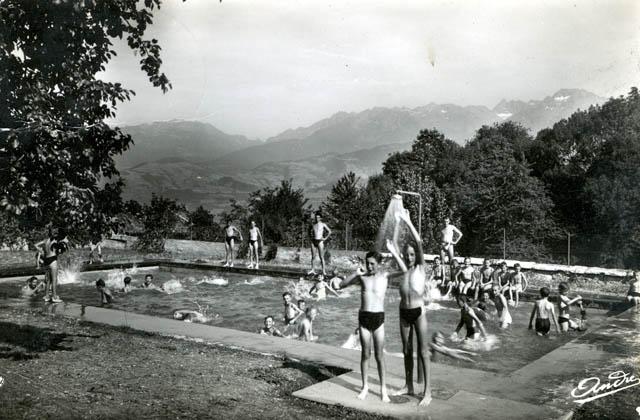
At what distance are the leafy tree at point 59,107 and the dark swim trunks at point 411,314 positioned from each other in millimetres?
3547

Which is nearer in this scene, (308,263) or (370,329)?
(370,329)

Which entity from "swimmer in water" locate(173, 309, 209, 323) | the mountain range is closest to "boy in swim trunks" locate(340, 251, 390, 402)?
"swimmer in water" locate(173, 309, 209, 323)

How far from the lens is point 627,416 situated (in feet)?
17.0

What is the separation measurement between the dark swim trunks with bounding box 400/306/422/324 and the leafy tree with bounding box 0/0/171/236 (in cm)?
355

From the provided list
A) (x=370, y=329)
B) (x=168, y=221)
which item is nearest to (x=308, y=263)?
(x=168, y=221)

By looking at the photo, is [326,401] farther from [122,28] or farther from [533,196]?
[533,196]

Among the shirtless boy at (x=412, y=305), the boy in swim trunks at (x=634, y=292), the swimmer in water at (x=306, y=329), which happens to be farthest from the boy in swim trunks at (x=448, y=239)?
the shirtless boy at (x=412, y=305)

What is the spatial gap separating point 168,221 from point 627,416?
90.4 ft

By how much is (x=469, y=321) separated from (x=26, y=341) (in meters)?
7.70

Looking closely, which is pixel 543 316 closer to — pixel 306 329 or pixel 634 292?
pixel 634 292

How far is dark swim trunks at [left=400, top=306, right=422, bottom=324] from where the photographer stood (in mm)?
5566

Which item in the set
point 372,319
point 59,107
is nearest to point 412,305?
point 372,319

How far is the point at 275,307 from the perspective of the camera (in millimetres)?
14750
